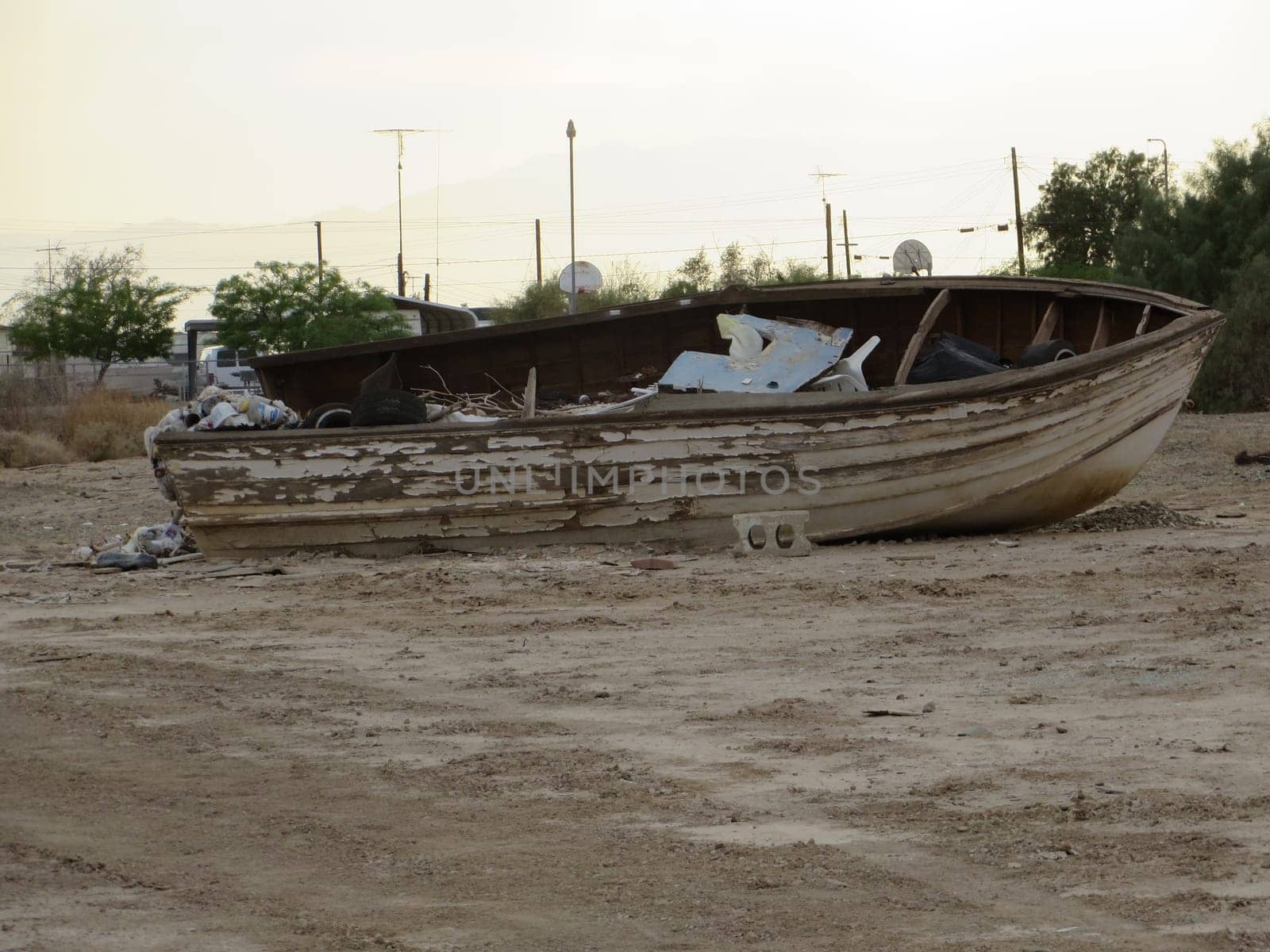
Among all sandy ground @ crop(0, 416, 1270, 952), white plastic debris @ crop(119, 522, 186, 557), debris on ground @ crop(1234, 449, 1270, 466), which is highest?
debris on ground @ crop(1234, 449, 1270, 466)

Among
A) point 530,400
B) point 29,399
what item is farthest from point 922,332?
point 29,399

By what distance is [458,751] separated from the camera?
463cm

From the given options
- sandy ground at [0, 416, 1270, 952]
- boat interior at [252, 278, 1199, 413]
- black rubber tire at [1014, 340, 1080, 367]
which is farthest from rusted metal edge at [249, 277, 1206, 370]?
Result: sandy ground at [0, 416, 1270, 952]

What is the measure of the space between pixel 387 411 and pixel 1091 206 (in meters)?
40.3

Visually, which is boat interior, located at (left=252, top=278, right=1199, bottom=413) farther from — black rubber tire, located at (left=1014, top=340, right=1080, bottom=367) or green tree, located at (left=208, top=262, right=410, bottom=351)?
green tree, located at (left=208, top=262, right=410, bottom=351)

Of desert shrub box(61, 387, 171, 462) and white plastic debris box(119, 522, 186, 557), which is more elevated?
desert shrub box(61, 387, 171, 462)

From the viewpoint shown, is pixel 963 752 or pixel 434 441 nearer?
pixel 963 752

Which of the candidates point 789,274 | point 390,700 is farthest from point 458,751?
point 789,274

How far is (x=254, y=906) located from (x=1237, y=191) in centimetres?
2535

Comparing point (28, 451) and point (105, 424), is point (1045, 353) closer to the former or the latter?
point (28, 451)

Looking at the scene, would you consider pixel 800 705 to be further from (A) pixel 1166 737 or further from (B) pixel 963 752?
(A) pixel 1166 737

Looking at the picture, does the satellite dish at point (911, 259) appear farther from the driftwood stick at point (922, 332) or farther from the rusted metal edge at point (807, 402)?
the rusted metal edge at point (807, 402)

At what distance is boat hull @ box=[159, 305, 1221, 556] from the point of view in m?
8.98

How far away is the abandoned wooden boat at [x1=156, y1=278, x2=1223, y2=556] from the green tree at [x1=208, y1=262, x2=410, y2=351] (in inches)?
1116
